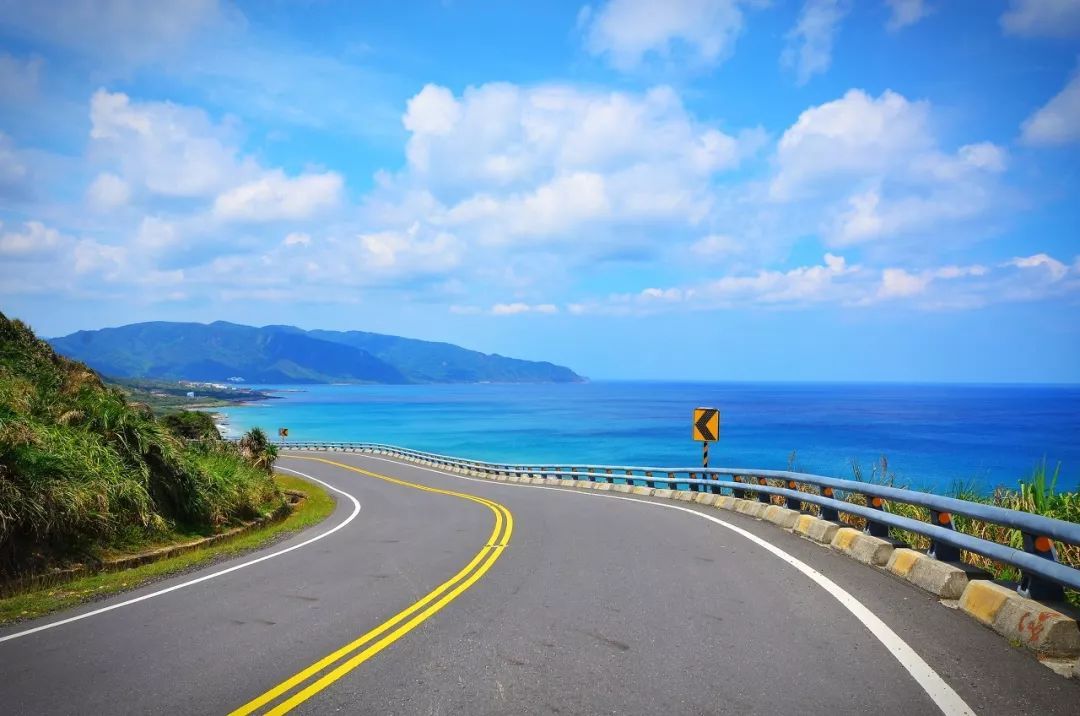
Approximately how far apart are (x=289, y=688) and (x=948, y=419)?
6311 inches

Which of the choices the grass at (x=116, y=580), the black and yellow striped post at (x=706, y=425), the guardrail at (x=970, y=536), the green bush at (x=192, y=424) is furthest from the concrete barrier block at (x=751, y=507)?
the green bush at (x=192, y=424)

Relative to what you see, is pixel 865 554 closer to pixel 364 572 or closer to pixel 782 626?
pixel 782 626

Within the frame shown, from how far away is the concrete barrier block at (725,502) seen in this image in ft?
56.4

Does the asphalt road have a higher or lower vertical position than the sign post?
lower

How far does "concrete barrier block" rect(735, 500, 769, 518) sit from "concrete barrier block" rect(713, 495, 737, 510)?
1.07 feet

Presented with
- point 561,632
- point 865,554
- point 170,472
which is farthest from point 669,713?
point 170,472

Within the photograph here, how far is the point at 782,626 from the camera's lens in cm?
620

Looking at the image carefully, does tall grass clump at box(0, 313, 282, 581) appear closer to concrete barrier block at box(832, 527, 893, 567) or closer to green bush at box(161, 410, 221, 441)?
green bush at box(161, 410, 221, 441)

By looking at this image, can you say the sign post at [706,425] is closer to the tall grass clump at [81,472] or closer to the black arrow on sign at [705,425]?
the black arrow on sign at [705,425]

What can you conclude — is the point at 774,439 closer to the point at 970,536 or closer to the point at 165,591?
the point at 970,536

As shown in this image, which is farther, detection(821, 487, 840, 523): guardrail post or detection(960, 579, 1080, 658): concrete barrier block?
detection(821, 487, 840, 523): guardrail post

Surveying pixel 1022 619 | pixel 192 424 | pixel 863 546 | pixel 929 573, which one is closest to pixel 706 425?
pixel 863 546

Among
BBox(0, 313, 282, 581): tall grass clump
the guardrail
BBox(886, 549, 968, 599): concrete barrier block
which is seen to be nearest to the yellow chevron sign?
the guardrail

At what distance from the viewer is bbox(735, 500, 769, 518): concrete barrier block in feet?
48.8
